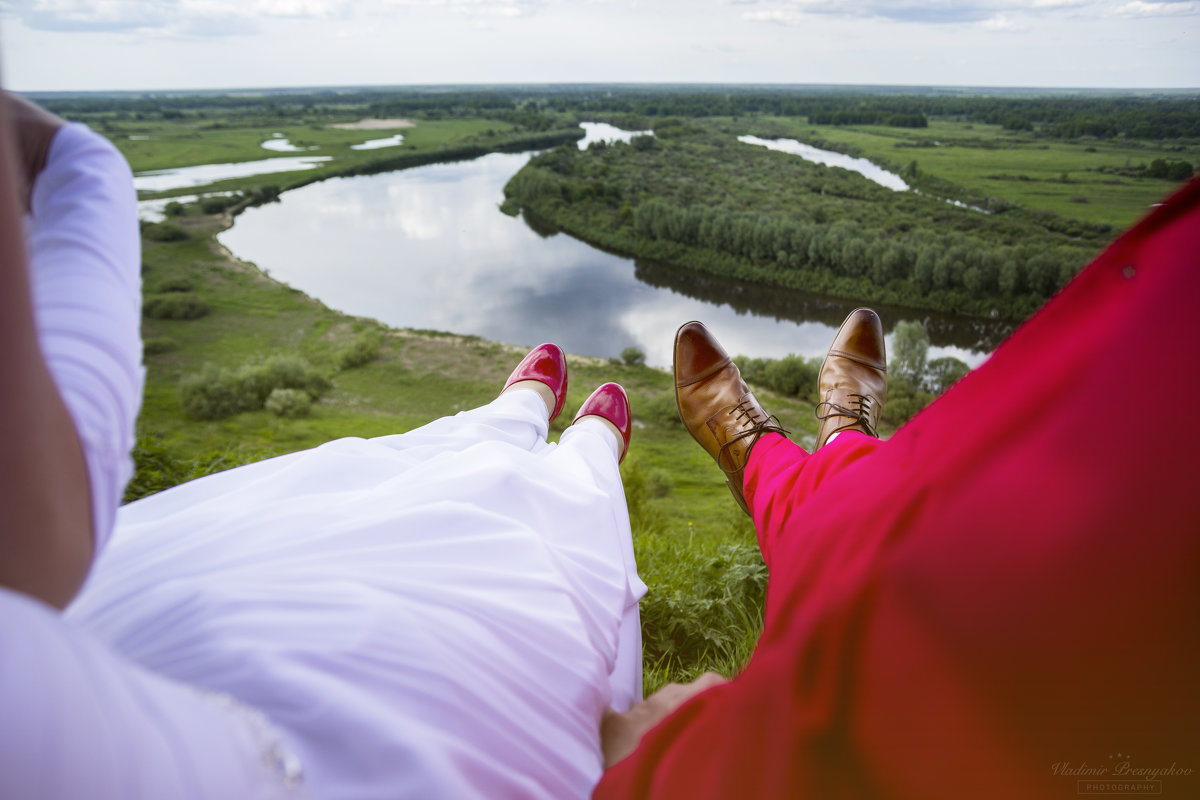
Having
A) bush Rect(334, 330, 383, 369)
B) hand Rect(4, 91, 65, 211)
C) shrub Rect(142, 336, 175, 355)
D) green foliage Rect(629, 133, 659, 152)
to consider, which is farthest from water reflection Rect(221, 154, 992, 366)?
green foliage Rect(629, 133, 659, 152)

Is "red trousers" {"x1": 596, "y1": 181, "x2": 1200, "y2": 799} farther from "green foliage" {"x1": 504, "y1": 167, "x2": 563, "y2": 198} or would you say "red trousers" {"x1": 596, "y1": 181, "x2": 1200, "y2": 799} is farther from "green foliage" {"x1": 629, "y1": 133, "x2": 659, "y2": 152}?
"green foliage" {"x1": 629, "y1": 133, "x2": 659, "y2": 152}

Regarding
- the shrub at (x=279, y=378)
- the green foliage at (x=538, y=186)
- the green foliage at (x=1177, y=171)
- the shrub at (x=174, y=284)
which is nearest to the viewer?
the green foliage at (x=1177, y=171)

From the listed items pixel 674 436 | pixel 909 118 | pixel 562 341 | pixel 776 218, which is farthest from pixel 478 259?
pixel 909 118

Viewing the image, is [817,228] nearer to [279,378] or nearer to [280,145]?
[279,378]

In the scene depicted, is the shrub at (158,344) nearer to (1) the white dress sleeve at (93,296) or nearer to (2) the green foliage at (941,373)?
(1) the white dress sleeve at (93,296)

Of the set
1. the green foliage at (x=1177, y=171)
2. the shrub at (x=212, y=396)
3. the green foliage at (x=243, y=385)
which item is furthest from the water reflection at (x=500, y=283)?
the green foliage at (x=1177, y=171)

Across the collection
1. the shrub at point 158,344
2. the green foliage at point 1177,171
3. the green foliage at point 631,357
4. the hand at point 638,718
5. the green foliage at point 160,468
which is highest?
the green foliage at point 1177,171

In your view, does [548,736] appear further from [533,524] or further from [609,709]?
[533,524]

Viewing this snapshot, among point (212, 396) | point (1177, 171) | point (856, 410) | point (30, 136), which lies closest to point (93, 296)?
point (30, 136)
